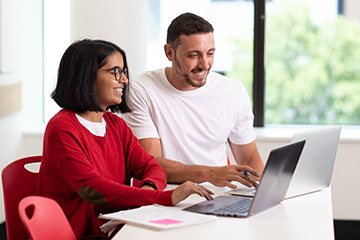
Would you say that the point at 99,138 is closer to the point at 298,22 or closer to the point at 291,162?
the point at 291,162

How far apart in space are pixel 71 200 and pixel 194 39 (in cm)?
84

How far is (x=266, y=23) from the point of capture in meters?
4.24

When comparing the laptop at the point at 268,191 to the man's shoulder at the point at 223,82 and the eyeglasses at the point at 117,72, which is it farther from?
the man's shoulder at the point at 223,82

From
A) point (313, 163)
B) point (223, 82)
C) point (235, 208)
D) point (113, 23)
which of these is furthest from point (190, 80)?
point (113, 23)

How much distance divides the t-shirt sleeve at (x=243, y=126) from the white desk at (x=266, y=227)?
0.74m

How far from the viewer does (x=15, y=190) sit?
2125mm

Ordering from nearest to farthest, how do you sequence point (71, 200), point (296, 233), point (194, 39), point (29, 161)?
point (296, 233), point (71, 200), point (29, 161), point (194, 39)

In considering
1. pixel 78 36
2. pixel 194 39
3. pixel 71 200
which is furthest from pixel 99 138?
pixel 78 36

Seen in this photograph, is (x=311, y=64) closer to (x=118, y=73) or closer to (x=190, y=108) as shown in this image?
(x=190, y=108)

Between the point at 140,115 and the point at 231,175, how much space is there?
0.56m

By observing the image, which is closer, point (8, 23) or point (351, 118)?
point (8, 23)

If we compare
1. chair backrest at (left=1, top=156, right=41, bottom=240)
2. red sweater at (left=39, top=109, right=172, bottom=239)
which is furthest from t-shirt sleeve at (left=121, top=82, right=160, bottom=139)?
chair backrest at (left=1, top=156, right=41, bottom=240)

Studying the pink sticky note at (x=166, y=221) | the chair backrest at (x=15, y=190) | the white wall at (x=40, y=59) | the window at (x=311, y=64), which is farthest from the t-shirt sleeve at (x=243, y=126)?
the window at (x=311, y=64)

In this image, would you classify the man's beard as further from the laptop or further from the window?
the window
